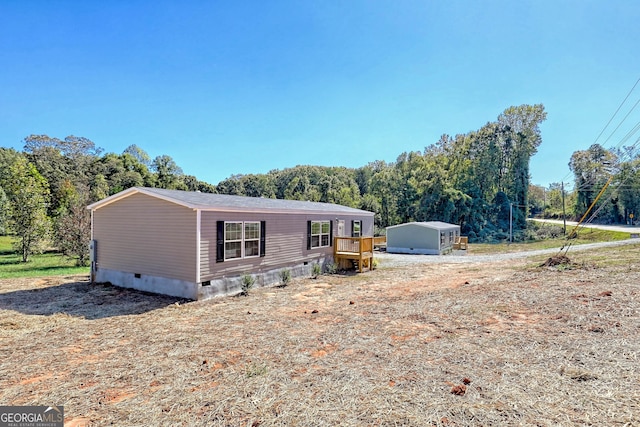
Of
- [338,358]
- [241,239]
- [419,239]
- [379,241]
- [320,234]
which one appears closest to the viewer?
[338,358]

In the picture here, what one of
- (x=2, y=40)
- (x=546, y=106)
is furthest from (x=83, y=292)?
(x=546, y=106)

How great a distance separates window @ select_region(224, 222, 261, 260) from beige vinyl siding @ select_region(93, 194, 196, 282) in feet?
3.78

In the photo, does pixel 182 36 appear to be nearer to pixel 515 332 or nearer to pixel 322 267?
pixel 322 267

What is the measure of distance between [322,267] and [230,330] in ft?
27.0

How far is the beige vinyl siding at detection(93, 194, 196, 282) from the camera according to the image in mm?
9000

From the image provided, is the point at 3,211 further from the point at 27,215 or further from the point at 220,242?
the point at 220,242

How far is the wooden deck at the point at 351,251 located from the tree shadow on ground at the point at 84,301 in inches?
298

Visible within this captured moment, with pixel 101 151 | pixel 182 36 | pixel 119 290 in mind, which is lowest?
pixel 119 290

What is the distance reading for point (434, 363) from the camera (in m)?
4.28

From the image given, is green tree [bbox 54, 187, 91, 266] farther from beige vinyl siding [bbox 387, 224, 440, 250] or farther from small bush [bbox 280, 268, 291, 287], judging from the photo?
beige vinyl siding [bbox 387, 224, 440, 250]

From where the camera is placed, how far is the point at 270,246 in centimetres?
1138

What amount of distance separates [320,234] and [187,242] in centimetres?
642

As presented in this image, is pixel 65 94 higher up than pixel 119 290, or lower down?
higher up

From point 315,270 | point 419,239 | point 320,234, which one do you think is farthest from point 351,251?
point 419,239
